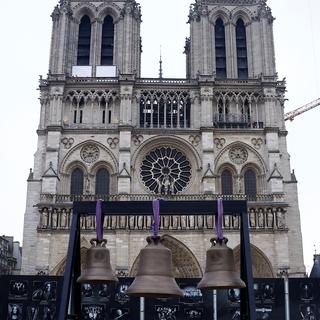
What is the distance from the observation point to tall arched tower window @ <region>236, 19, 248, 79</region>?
39.5 meters

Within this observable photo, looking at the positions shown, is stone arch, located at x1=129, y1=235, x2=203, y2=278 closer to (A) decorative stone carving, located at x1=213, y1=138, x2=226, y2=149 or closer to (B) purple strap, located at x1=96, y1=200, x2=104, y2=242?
(A) decorative stone carving, located at x1=213, y1=138, x2=226, y2=149

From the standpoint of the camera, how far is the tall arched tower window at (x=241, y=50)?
39.5 metres

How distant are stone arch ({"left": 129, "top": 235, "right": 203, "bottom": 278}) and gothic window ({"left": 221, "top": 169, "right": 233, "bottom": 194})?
5090mm

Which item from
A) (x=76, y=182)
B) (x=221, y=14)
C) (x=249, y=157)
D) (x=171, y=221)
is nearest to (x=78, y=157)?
(x=76, y=182)

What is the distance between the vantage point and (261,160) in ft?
118

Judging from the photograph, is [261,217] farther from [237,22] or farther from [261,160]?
[237,22]

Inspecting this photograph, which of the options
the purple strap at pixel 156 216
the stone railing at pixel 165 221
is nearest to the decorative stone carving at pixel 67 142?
the stone railing at pixel 165 221

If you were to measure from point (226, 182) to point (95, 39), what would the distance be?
14.0 metres

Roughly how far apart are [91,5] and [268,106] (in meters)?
15.1

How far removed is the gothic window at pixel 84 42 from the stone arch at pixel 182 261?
14496 millimetres

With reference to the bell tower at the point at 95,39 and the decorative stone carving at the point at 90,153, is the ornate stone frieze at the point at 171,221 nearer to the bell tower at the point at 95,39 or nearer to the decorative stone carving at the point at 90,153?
the decorative stone carving at the point at 90,153

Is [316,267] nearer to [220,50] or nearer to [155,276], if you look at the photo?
[220,50]

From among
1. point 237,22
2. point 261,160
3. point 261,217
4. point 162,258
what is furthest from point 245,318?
point 237,22

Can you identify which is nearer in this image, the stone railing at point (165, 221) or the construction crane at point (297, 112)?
the stone railing at point (165, 221)
